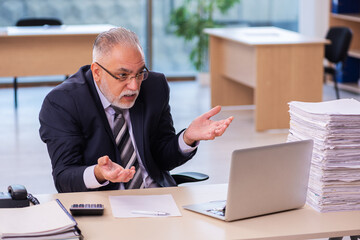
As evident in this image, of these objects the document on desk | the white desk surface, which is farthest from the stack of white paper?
the white desk surface

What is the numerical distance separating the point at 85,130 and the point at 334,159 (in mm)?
956

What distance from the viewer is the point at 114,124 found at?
2.46m

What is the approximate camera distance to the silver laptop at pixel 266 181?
72.1 inches

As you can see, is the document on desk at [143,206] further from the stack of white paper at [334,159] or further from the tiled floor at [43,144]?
the tiled floor at [43,144]

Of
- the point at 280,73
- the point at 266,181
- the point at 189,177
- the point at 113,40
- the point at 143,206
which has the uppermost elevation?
the point at 113,40

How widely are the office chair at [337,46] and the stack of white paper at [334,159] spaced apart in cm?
499

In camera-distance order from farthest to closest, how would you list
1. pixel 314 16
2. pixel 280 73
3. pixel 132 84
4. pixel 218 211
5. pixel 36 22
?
pixel 314 16 < pixel 36 22 < pixel 280 73 < pixel 132 84 < pixel 218 211

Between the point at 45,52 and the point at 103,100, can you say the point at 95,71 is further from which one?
the point at 45,52

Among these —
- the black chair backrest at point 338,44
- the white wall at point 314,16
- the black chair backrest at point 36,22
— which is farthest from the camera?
the white wall at point 314,16

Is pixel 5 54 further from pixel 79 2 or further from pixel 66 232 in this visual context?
pixel 66 232

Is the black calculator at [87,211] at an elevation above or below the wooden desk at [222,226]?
above

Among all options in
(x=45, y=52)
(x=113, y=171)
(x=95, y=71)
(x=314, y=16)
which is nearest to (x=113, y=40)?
(x=95, y=71)

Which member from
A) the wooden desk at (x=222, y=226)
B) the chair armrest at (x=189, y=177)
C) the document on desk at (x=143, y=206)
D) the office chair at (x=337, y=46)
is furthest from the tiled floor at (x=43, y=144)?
the wooden desk at (x=222, y=226)

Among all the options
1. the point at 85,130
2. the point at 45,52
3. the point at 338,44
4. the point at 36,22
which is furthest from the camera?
the point at 36,22
